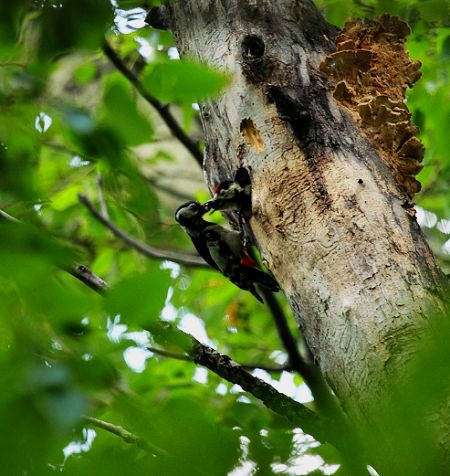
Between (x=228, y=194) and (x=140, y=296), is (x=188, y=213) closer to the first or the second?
(x=228, y=194)

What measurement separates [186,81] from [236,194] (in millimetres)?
1701

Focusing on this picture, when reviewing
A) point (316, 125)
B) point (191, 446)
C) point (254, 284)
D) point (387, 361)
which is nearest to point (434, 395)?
point (191, 446)

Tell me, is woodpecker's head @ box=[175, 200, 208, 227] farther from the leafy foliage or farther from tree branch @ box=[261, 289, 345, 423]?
the leafy foliage

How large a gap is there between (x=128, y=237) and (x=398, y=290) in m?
2.29

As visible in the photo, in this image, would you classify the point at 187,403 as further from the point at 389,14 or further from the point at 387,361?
the point at 389,14

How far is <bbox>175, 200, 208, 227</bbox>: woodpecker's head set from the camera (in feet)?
12.9

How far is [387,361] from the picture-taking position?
1.68 m

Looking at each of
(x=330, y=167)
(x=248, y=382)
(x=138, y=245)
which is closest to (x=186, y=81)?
(x=248, y=382)

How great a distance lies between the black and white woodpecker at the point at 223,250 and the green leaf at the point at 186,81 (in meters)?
2.61

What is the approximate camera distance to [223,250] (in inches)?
150

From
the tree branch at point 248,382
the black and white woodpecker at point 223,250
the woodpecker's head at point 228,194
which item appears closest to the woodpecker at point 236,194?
the woodpecker's head at point 228,194

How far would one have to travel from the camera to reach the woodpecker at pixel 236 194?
2.49m

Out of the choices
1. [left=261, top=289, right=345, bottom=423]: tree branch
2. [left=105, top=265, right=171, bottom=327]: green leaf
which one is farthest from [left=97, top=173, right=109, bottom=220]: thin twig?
[left=105, top=265, right=171, bottom=327]: green leaf

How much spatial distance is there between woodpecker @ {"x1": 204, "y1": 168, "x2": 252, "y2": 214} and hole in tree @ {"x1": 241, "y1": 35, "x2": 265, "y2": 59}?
1.29ft
